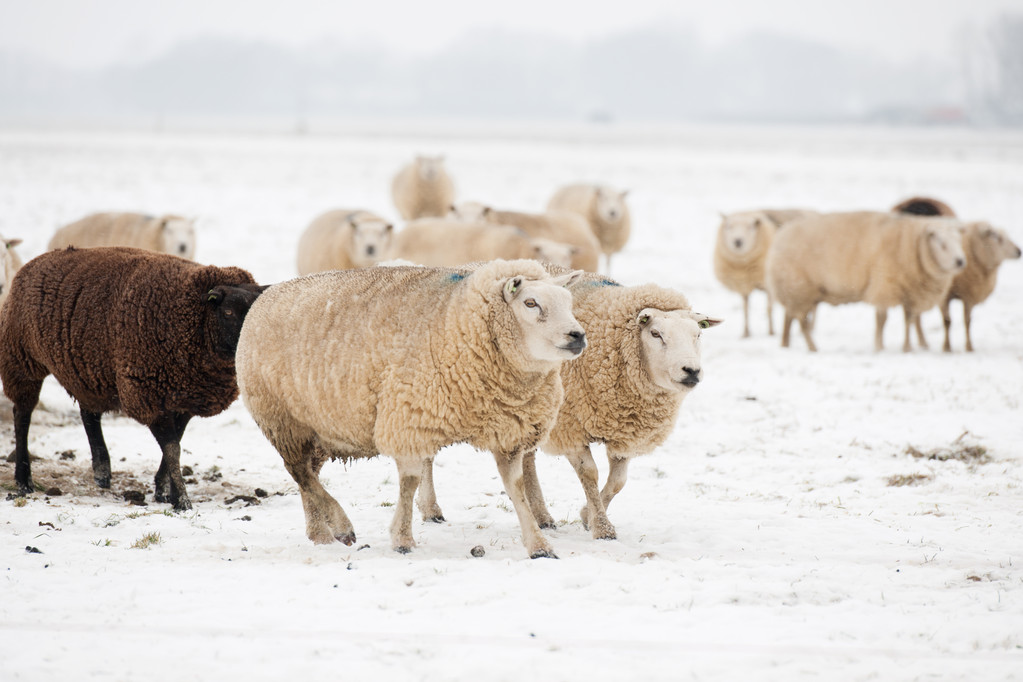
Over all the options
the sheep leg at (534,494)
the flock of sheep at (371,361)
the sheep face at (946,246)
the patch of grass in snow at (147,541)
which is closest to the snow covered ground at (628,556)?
the patch of grass in snow at (147,541)

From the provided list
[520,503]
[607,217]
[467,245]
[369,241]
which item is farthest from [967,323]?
[520,503]

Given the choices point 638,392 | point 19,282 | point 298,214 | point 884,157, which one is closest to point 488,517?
point 638,392

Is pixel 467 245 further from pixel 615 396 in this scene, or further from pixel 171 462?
pixel 615 396

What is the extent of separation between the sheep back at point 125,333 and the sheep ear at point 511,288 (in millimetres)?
2063

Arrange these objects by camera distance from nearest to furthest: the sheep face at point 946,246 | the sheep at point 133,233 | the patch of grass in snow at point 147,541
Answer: the patch of grass in snow at point 147,541 → the sheep face at point 946,246 → the sheep at point 133,233

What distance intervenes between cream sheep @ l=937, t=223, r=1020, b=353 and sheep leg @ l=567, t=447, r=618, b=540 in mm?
7248

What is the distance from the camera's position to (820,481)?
6812 millimetres

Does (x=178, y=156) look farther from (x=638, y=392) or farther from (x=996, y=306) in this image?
(x=638, y=392)

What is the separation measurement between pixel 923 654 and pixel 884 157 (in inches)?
1513

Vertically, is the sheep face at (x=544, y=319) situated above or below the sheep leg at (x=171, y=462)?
above

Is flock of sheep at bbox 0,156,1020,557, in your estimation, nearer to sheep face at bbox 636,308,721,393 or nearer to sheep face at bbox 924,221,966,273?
sheep face at bbox 636,308,721,393

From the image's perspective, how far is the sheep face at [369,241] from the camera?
12570mm

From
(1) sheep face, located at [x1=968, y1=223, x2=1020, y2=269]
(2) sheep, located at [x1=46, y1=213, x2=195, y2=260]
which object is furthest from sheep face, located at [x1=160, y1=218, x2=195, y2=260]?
(1) sheep face, located at [x1=968, y1=223, x2=1020, y2=269]

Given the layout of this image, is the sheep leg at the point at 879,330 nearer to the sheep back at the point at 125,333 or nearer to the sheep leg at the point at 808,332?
the sheep leg at the point at 808,332
